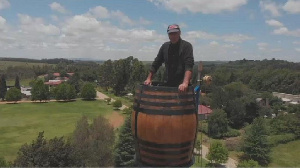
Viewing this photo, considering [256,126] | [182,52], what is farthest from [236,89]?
[182,52]

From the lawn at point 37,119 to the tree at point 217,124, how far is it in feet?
58.5

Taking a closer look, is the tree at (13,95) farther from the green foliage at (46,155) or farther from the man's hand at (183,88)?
the man's hand at (183,88)

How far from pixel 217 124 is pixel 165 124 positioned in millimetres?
35628

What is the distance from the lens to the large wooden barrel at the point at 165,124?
4102 millimetres

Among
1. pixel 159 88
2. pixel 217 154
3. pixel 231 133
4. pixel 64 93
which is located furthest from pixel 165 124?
pixel 64 93

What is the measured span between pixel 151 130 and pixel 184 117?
495mm

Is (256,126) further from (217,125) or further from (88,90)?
(88,90)

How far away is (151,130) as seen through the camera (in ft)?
13.5

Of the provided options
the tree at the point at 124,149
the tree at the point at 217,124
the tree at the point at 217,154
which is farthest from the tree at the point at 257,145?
the tree at the point at 124,149

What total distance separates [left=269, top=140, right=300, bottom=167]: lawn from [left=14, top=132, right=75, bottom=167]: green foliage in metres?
20.7

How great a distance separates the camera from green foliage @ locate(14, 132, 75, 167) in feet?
45.6

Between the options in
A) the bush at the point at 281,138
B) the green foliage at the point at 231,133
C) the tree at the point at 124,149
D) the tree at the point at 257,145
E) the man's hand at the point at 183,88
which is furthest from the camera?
the green foliage at the point at 231,133

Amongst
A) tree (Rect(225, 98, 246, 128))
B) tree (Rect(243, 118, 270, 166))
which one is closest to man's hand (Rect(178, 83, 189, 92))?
tree (Rect(243, 118, 270, 166))

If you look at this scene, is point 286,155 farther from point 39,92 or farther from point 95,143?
point 39,92
